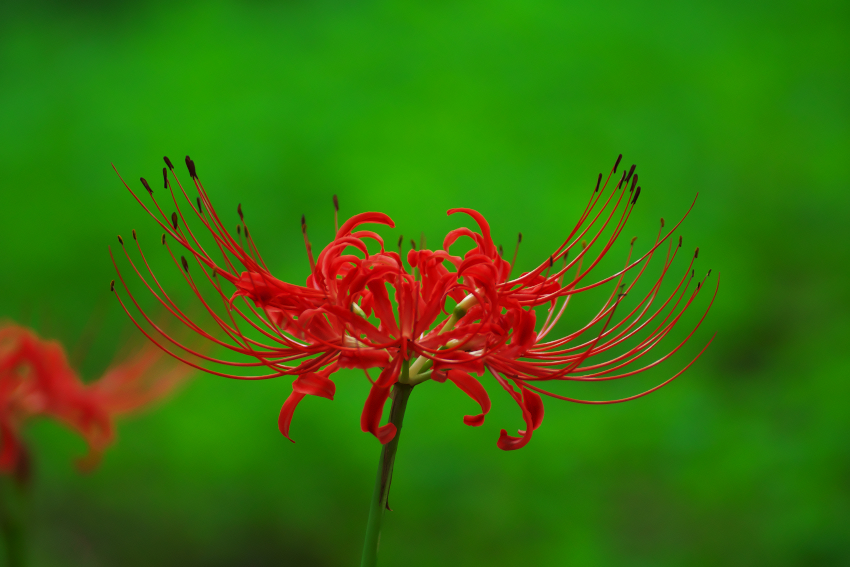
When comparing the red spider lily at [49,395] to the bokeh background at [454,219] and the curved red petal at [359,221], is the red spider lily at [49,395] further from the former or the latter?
the bokeh background at [454,219]

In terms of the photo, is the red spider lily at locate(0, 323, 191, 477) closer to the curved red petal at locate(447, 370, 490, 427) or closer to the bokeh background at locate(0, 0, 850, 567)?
the curved red petal at locate(447, 370, 490, 427)

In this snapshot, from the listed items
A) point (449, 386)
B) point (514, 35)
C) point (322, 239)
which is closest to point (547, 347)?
point (449, 386)

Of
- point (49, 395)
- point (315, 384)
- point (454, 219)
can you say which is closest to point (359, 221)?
point (315, 384)

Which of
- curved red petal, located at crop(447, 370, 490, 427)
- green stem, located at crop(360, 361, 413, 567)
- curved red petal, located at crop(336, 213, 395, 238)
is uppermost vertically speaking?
curved red petal, located at crop(336, 213, 395, 238)

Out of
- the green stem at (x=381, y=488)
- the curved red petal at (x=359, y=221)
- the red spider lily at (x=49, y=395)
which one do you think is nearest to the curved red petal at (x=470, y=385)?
the green stem at (x=381, y=488)

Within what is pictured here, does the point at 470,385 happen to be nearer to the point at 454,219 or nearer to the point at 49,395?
the point at 49,395

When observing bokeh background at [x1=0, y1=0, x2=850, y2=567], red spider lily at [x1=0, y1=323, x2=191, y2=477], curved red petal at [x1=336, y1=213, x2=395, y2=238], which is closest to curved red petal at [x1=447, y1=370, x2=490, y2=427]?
curved red petal at [x1=336, y1=213, x2=395, y2=238]
